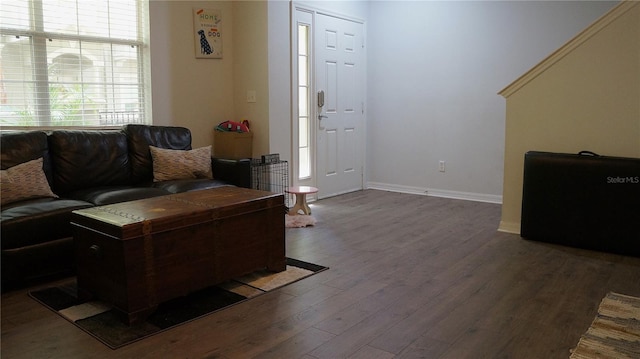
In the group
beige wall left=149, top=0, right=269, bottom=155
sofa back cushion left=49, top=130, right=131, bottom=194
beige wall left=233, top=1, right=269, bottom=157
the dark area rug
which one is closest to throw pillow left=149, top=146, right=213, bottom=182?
sofa back cushion left=49, top=130, right=131, bottom=194

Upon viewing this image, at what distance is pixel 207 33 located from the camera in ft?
16.3

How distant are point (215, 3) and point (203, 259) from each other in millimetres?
3089

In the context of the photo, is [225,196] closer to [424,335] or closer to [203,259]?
[203,259]

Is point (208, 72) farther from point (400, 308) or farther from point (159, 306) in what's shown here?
point (400, 308)

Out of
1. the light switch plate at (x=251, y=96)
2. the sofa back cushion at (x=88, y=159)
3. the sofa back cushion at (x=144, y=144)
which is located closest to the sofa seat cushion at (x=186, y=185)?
the sofa back cushion at (x=144, y=144)

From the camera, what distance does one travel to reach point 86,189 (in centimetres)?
384

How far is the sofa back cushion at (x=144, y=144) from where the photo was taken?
423 cm

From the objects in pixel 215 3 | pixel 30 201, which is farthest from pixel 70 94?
pixel 215 3

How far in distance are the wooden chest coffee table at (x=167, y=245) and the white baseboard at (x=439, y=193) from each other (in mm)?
3274

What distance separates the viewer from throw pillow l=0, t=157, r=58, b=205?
128 inches

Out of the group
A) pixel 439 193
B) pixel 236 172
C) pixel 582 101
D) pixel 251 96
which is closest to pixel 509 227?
pixel 582 101

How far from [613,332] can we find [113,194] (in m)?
3.09

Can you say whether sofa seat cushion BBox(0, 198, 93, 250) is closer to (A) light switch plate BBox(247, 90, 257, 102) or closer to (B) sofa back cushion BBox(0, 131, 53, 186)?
(B) sofa back cushion BBox(0, 131, 53, 186)

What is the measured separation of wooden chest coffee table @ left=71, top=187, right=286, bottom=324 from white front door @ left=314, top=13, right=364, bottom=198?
2732mm
